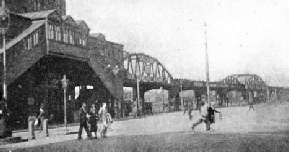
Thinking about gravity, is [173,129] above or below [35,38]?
below

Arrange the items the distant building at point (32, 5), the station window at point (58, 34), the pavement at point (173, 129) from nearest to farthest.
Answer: the pavement at point (173, 129) → the station window at point (58, 34) → the distant building at point (32, 5)

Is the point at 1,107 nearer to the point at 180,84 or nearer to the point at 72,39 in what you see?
the point at 72,39

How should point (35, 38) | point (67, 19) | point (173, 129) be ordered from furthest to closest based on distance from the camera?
point (67, 19), point (35, 38), point (173, 129)

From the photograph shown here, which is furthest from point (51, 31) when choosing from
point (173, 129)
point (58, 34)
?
point (173, 129)

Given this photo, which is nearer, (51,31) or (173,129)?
(173,129)

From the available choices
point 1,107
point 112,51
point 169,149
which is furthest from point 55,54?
point 112,51

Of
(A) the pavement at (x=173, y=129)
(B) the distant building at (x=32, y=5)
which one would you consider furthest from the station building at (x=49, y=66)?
(A) the pavement at (x=173, y=129)

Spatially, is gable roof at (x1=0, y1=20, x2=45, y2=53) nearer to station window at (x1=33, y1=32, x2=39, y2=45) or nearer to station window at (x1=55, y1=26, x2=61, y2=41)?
station window at (x1=33, y1=32, x2=39, y2=45)

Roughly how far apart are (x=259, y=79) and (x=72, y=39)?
4653 inches

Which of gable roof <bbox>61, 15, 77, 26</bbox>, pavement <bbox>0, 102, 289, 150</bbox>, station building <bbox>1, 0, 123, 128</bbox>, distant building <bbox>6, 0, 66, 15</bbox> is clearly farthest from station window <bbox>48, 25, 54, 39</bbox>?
distant building <bbox>6, 0, 66, 15</bbox>

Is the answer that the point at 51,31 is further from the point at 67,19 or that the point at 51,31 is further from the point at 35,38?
the point at 67,19

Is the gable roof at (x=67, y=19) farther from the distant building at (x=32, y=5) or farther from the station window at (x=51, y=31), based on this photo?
the distant building at (x=32, y=5)

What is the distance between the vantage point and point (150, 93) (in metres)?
109

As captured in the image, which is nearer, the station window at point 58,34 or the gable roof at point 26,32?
the gable roof at point 26,32
